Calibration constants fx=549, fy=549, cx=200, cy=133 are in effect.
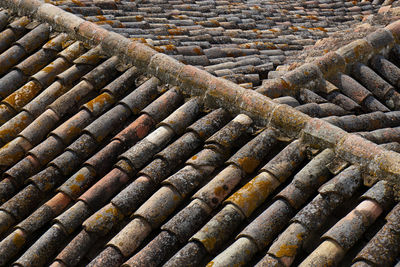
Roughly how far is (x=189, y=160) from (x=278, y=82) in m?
1.51

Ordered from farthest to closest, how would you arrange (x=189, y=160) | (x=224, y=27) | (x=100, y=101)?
(x=224, y=27) → (x=100, y=101) → (x=189, y=160)

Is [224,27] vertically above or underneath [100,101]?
above

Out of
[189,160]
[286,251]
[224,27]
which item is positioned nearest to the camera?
[286,251]

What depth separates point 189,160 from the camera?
15.3ft

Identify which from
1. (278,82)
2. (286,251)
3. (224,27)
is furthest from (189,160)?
(224,27)

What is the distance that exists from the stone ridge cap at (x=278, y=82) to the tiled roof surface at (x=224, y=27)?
87 centimetres

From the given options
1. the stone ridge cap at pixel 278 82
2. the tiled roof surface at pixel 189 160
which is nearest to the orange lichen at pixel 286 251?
the tiled roof surface at pixel 189 160

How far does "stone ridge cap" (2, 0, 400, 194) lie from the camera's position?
4.23 m

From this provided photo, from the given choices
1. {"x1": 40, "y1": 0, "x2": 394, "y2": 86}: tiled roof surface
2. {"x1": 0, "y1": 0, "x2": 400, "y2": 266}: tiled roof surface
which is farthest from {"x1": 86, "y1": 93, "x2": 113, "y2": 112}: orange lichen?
{"x1": 40, "y1": 0, "x2": 394, "y2": 86}: tiled roof surface

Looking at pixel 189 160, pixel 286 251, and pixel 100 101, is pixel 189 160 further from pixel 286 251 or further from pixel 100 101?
pixel 100 101

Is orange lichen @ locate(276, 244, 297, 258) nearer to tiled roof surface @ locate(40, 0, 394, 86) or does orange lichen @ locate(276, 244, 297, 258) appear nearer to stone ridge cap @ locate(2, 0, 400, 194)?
stone ridge cap @ locate(2, 0, 400, 194)

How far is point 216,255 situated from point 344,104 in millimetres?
2511

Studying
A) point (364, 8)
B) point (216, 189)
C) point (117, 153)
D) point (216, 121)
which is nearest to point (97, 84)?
point (117, 153)

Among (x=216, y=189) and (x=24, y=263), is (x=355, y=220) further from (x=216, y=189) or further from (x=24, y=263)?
(x=24, y=263)
